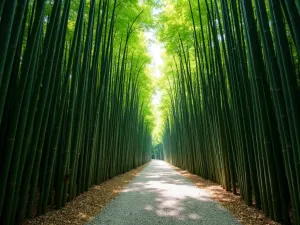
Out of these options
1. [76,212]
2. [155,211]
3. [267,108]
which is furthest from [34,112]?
[267,108]

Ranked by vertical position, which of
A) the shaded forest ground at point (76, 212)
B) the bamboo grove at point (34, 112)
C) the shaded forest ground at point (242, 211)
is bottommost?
the shaded forest ground at point (76, 212)

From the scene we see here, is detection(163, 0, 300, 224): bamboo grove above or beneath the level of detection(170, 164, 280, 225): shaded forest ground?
above

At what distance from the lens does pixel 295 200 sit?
206 cm

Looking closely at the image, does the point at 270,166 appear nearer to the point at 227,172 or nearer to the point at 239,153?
the point at 239,153

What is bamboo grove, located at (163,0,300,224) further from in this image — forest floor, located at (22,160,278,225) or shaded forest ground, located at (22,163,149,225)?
shaded forest ground, located at (22,163,149,225)

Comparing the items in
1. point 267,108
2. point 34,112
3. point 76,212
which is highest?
point 267,108

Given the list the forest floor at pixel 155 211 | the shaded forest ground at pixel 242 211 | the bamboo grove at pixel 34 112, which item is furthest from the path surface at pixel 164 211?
the bamboo grove at pixel 34 112

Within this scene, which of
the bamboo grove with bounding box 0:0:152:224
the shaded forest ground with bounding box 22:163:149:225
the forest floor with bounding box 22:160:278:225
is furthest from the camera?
the forest floor with bounding box 22:160:278:225

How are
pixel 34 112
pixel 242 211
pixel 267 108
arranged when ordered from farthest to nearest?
1. pixel 242 211
2. pixel 267 108
3. pixel 34 112

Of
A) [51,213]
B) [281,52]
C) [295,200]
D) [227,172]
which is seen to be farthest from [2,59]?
[227,172]

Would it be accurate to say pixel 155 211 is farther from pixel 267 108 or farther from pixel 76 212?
pixel 267 108

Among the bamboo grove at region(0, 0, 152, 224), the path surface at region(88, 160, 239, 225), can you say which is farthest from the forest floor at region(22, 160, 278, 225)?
the bamboo grove at region(0, 0, 152, 224)

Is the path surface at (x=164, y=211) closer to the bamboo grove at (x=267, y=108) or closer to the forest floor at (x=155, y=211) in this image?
the forest floor at (x=155, y=211)

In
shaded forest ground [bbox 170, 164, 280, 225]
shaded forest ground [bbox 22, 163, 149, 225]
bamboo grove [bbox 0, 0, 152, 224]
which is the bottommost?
shaded forest ground [bbox 22, 163, 149, 225]
